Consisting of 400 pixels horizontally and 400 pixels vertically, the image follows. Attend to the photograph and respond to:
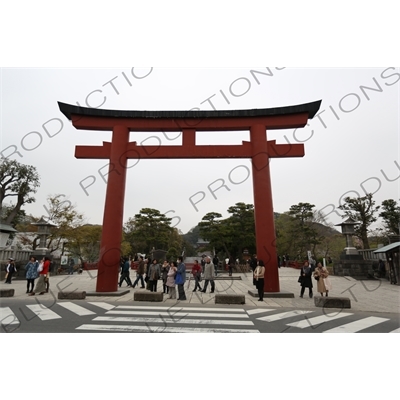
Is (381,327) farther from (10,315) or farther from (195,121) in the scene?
(195,121)

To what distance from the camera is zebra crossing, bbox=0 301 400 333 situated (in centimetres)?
595

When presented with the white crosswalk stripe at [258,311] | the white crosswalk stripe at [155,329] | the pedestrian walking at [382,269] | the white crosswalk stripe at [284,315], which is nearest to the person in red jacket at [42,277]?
the white crosswalk stripe at [155,329]

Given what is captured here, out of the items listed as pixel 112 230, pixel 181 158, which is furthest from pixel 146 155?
pixel 112 230

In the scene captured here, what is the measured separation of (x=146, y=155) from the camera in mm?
12305

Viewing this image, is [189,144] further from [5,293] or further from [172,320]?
[5,293]

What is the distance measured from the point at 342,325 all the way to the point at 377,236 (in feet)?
110

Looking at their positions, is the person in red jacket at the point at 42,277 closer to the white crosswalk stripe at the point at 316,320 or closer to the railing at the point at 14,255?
the railing at the point at 14,255

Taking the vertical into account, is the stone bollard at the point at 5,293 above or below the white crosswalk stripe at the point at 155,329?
above

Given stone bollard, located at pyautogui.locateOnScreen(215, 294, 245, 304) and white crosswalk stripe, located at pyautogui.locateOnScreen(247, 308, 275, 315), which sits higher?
stone bollard, located at pyautogui.locateOnScreen(215, 294, 245, 304)

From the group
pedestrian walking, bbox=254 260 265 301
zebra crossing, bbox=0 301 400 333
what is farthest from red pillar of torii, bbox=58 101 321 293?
zebra crossing, bbox=0 301 400 333

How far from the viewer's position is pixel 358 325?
20.7 ft

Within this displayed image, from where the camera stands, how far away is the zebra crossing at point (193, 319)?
19.5ft

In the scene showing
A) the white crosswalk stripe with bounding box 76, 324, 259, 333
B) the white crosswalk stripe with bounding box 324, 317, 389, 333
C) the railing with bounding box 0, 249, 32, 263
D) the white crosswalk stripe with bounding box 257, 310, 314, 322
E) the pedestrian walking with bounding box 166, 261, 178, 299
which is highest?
the railing with bounding box 0, 249, 32, 263

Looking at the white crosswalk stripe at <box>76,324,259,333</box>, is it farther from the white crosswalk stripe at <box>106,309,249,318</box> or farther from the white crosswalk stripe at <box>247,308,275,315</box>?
the white crosswalk stripe at <box>247,308,275,315</box>
